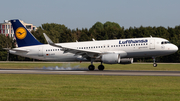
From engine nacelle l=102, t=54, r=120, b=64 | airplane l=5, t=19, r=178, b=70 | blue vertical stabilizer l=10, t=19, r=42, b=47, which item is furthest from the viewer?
blue vertical stabilizer l=10, t=19, r=42, b=47

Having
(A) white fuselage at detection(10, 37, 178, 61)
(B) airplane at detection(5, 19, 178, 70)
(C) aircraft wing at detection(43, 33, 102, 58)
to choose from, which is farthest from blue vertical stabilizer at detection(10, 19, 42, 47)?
(C) aircraft wing at detection(43, 33, 102, 58)

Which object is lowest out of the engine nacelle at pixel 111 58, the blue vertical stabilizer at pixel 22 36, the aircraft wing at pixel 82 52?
the engine nacelle at pixel 111 58

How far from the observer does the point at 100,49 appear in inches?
1656

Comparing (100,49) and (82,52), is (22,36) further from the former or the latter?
(100,49)

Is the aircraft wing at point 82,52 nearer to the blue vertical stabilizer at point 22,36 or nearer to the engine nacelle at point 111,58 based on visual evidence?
the engine nacelle at point 111,58

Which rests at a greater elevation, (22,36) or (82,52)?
(22,36)

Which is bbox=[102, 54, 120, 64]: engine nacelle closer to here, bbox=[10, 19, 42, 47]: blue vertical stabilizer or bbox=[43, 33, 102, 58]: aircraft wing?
bbox=[43, 33, 102, 58]: aircraft wing

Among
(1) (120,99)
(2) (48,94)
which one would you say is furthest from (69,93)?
(1) (120,99)

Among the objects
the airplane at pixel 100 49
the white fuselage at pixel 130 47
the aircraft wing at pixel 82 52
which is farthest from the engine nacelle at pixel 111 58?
the white fuselage at pixel 130 47

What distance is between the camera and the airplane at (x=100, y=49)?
40.1 m

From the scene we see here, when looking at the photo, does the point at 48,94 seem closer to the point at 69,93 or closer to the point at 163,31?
the point at 69,93

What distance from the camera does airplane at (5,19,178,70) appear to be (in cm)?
4006

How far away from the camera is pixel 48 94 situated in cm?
1720

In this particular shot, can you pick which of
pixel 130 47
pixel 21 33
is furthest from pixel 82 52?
pixel 21 33
